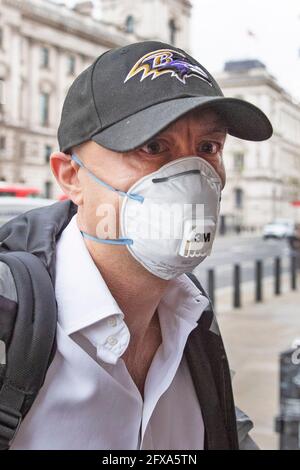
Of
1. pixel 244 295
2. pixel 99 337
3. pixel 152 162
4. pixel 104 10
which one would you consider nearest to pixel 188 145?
pixel 152 162

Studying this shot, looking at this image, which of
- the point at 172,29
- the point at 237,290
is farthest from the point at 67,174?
the point at 237,290

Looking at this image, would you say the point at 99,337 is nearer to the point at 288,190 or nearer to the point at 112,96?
the point at 112,96

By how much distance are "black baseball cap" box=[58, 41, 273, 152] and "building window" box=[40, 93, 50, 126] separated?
1316mm

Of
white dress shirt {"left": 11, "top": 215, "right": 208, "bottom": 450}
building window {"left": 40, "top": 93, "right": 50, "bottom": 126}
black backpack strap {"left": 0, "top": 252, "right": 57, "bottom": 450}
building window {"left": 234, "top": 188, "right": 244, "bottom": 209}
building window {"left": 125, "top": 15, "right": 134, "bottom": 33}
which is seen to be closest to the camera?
black backpack strap {"left": 0, "top": 252, "right": 57, "bottom": 450}

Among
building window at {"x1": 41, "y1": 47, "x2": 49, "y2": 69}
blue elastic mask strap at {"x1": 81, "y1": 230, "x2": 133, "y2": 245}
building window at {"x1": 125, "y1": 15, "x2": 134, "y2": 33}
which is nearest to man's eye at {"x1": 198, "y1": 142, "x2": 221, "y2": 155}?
blue elastic mask strap at {"x1": 81, "y1": 230, "x2": 133, "y2": 245}

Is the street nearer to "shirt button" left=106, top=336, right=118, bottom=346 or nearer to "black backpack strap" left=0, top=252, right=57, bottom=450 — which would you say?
"shirt button" left=106, top=336, right=118, bottom=346

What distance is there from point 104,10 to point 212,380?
1.42 meters

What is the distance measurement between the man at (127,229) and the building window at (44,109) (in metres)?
1.33

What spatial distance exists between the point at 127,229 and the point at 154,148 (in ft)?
0.48

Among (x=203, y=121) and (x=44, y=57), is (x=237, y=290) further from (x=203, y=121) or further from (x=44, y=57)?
(x=203, y=121)

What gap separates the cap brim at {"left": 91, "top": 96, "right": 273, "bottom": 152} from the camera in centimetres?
95

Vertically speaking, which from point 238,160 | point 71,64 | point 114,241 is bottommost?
point 114,241

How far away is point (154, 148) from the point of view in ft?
3.36

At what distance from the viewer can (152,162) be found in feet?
3.38
